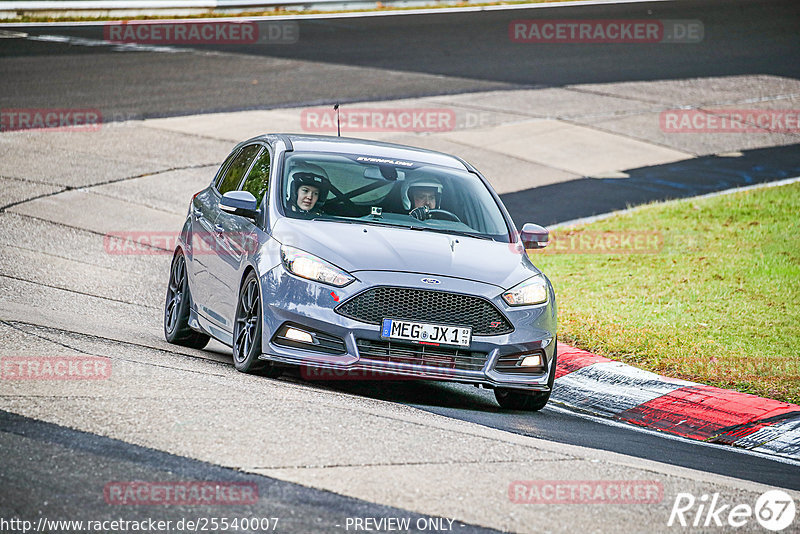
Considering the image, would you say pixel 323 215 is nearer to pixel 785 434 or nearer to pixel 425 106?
pixel 785 434

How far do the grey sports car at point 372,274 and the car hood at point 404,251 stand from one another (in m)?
0.01

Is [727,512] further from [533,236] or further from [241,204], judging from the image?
[241,204]

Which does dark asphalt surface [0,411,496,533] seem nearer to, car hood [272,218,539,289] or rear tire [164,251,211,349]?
car hood [272,218,539,289]

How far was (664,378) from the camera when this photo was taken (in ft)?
31.6

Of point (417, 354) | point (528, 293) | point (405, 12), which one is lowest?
point (417, 354)

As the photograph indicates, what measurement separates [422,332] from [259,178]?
2310 mm

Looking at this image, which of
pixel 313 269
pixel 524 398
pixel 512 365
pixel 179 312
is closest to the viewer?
pixel 313 269

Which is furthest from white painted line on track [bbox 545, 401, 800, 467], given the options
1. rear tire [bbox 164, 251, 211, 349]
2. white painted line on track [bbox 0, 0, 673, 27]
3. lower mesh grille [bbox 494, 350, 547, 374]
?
white painted line on track [bbox 0, 0, 673, 27]

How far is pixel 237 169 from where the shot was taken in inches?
410

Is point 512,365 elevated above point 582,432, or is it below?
above

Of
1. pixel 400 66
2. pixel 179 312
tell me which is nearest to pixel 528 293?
pixel 179 312

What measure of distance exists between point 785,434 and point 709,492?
2254 mm

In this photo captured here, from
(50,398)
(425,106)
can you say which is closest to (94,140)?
(425,106)

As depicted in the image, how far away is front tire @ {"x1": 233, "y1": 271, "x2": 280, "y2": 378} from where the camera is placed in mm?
8414
